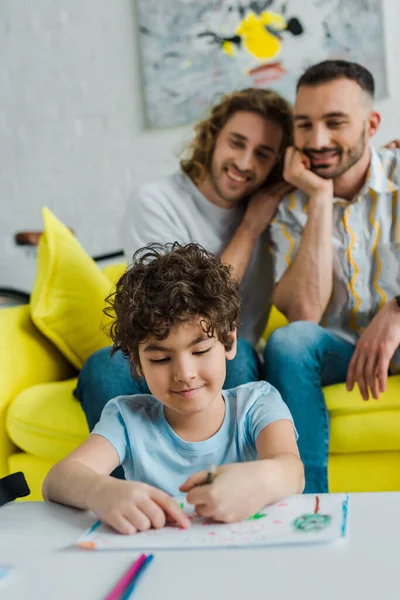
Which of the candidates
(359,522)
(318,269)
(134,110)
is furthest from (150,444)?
(134,110)

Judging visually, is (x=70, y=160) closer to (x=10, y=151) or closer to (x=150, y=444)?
(x=10, y=151)

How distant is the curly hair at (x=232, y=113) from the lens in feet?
6.66

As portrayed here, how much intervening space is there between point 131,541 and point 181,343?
1.07 feet

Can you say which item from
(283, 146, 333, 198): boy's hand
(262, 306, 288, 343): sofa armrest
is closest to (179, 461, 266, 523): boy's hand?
(283, 146, 333, 198): boy's hand

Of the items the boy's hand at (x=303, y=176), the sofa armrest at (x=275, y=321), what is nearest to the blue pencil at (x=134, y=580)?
the boy's hand at (x=303, y=176)

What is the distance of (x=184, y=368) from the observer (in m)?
1.04

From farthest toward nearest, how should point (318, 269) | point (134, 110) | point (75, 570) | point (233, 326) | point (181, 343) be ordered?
point (134, 110), point (318, 269), point (233, 326), point (181, 343), point (75, 570)

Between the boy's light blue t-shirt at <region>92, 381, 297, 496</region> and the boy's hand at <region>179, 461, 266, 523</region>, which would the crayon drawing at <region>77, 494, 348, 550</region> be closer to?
the boy's hand at <region>179, 461, 266, 523</region>

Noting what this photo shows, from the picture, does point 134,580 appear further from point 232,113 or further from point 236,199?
point 232,113

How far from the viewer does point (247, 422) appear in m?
1.14

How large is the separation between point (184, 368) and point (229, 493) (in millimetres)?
238

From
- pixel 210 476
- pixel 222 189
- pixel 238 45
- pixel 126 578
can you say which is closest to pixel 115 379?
pixel 222 189

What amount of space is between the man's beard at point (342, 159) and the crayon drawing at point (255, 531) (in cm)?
121

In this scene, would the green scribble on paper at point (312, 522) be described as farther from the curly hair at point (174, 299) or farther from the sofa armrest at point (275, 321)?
the sofa armrest at point (275, 321)
